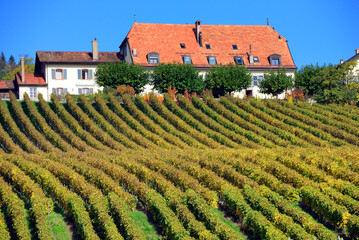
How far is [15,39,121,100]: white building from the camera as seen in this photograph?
6216 centimetres

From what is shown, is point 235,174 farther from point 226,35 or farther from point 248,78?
point 226,35

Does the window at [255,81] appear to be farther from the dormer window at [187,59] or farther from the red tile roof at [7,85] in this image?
the red tile roof at [7,85]

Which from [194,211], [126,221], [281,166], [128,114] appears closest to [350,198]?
[281,166]

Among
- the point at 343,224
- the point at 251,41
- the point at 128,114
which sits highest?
the point at 251,41

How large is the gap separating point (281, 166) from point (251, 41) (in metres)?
42.5

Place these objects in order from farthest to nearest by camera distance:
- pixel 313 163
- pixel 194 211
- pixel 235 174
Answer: pixel 313 163 → pixel 235 174 → pixel 194 211

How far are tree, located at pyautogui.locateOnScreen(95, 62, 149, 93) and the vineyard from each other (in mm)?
6938

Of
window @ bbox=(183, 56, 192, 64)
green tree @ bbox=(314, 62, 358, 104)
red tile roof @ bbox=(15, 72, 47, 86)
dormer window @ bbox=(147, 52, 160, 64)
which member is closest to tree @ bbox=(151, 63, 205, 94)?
dormer window @ bbox=(147, 52, 160, 64)

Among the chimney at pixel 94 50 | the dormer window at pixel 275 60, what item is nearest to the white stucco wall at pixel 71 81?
the chimney at pixel 94 50

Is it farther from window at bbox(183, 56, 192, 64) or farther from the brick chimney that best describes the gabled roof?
the brick chimney

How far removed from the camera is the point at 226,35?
7044 centimetres

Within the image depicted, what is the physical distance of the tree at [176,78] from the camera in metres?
58.1

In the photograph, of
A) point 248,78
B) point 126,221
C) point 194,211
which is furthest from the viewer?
point 248,78

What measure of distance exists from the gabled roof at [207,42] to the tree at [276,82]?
5.82 m
